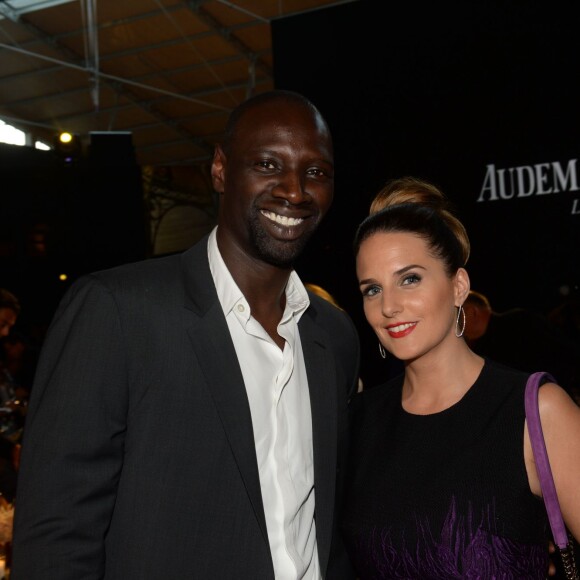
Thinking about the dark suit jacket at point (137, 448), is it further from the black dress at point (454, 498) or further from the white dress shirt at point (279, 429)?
the black dress at point (454, 498)

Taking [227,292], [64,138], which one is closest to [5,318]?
[227,292]

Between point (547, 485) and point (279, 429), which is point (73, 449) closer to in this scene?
point (279, 429)

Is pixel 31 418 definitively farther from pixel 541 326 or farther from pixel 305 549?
pixel 541 326

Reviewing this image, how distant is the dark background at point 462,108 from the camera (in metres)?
5.38

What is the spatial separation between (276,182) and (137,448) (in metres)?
0.72

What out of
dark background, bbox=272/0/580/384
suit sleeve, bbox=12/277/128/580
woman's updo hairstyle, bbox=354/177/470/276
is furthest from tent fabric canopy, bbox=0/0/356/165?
suit sleeve, bbox=12/277/128/580

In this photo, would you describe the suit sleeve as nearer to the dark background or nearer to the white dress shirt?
the white dress shirt

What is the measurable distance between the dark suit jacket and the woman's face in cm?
54

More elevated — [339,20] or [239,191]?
[339,20]

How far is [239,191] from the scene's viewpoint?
200 cm

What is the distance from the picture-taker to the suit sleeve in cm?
163

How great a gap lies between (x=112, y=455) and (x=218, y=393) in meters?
0.27

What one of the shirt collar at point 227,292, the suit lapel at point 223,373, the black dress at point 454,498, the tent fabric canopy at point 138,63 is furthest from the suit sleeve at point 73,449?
the tent fabric canopy at point 138,63

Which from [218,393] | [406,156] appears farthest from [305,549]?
[406,156]
